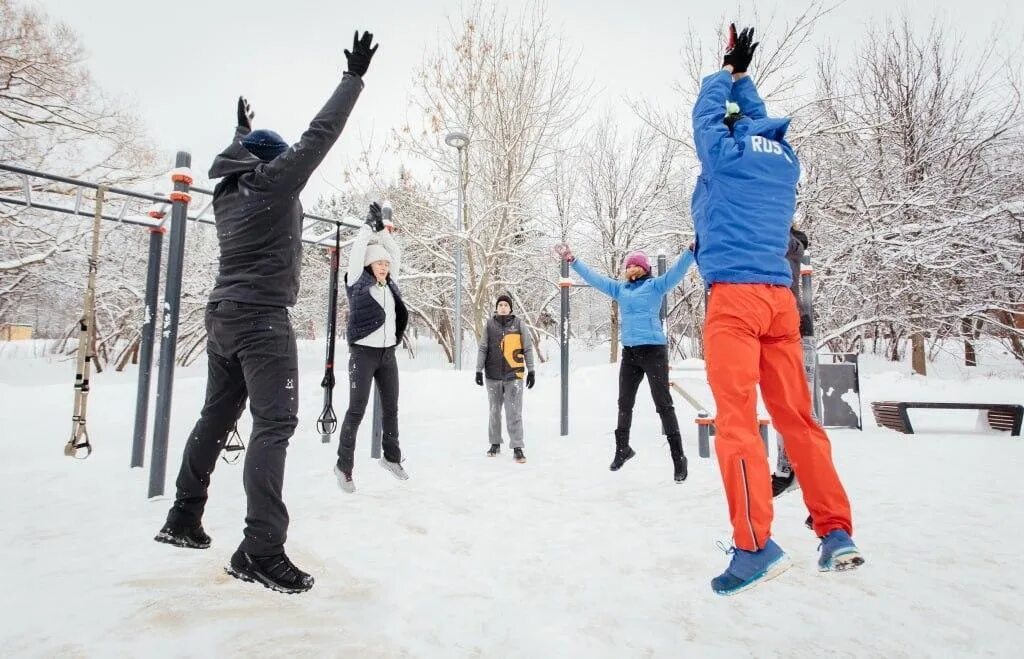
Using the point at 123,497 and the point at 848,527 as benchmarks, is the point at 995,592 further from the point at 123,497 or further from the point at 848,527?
the point at 123,497

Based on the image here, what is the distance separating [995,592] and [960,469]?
3018 millimetres

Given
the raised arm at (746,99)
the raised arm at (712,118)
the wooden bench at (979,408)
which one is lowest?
the wooden bench at (979,408)

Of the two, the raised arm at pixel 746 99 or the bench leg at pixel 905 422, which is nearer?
the raised arm at pixel 746 99

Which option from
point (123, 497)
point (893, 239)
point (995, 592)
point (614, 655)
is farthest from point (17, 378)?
point (893, 239)

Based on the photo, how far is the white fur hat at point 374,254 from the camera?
4324mm

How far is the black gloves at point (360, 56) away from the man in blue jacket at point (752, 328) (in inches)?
64.0

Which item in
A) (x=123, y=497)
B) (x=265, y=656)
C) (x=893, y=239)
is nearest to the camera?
(x=265, y=656)

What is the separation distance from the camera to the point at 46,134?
14047mm

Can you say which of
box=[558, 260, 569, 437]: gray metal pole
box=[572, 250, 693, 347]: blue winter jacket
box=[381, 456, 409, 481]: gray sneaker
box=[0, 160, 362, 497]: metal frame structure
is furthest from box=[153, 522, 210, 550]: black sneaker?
box=[558, 260, 569, 437]: gray metal pole

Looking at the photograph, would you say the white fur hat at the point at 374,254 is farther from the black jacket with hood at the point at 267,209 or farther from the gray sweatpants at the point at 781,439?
the gray sweatpants at the point at 781,439

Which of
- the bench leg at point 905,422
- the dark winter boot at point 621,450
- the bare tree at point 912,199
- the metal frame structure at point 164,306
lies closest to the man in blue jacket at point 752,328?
the dark winter boot at point 621,450

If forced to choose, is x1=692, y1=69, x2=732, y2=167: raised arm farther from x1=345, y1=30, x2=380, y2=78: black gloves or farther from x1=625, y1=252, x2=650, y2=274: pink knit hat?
x1=625, y1=252, x2=650, y2=274: pink knit hat

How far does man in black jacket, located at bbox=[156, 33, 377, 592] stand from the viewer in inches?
87.0

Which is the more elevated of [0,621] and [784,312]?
[784,312]
